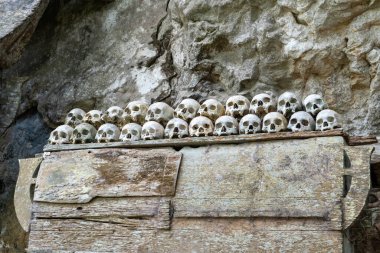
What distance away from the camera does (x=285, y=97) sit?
9.41 feet

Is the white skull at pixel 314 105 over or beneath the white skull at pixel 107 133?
over

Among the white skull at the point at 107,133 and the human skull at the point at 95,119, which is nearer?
the white skull at the point at 107,133

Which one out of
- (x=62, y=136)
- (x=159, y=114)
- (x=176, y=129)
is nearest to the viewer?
(x=176, y=129)

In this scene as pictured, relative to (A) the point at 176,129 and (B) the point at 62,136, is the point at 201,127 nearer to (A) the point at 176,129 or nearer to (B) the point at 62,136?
(A) the point at 176,129

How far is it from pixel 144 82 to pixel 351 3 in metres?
1.28

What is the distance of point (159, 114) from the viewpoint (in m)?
3.04

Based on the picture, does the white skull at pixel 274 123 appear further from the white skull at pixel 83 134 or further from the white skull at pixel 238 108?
the white skull at pixel 83 134

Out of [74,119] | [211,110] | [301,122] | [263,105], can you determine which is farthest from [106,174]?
[301,122]

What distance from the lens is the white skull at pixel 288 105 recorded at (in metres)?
2.84

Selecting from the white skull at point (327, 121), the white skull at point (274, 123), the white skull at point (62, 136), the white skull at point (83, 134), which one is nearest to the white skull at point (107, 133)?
the white skull at point (83, 134)

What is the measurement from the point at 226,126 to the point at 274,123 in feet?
0.69

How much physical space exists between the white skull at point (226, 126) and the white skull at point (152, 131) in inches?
10.6

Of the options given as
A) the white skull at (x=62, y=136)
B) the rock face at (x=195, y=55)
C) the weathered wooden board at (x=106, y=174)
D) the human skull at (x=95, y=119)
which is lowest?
the weathered wooden board at (x=106, y=174)

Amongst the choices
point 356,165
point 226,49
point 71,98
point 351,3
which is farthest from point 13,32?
point 356,165
